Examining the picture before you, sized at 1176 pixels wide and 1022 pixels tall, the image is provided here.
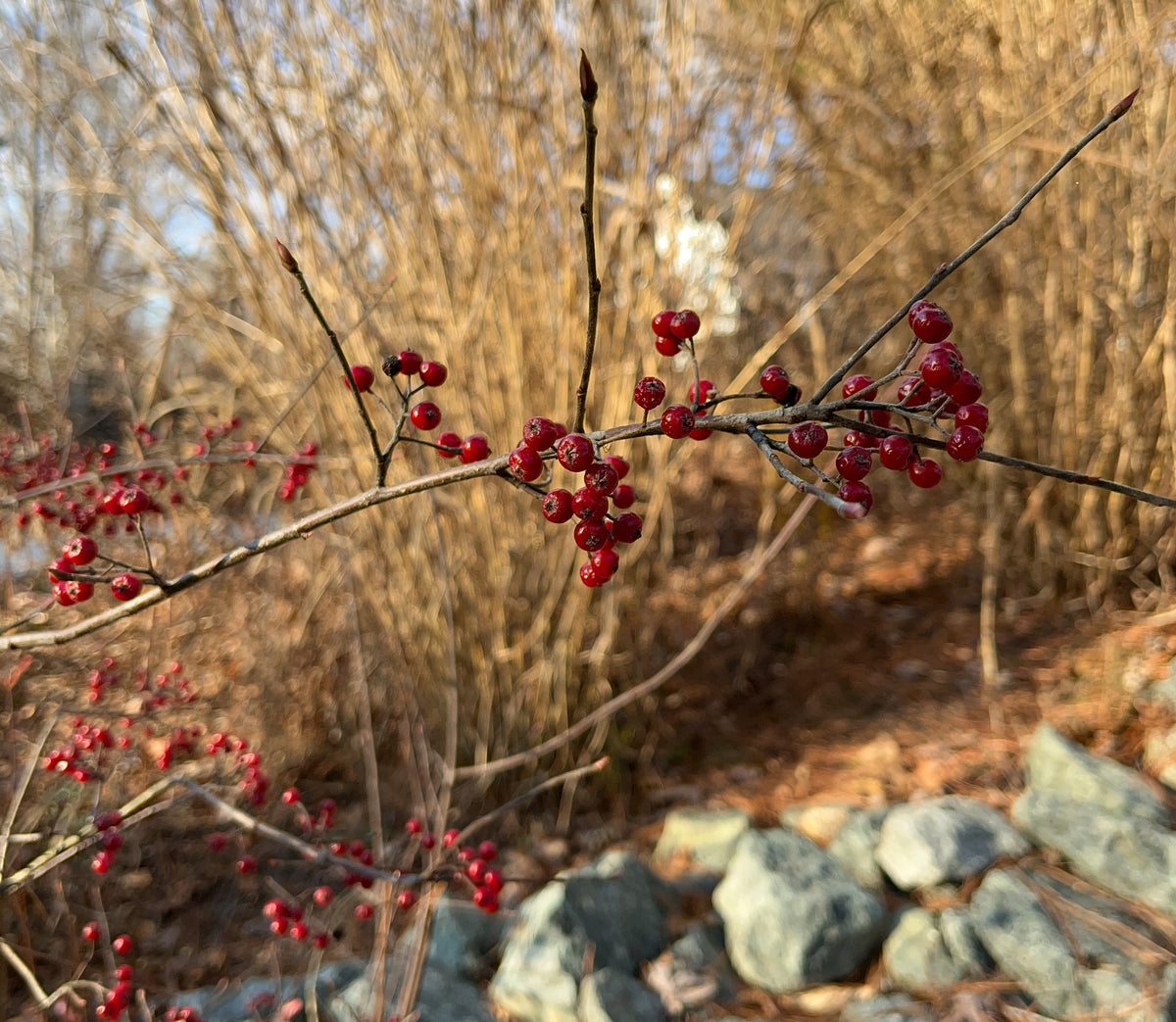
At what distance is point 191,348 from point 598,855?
4.10m

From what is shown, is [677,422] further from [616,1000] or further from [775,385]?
[616,1000]

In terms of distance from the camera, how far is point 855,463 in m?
0.60

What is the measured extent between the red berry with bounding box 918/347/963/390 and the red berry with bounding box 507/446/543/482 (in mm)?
333

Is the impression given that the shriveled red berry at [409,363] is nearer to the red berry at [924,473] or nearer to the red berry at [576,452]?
the red berry at [576,452]

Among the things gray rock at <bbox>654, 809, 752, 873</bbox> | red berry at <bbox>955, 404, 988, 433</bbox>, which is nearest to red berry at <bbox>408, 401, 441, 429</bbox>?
red berry at <bbox>955, 404, 988, 433</bbox>

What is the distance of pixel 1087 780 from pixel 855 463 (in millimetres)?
2023

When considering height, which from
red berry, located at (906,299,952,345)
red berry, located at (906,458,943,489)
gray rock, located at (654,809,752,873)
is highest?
red berry, located at (906,299,952,345)

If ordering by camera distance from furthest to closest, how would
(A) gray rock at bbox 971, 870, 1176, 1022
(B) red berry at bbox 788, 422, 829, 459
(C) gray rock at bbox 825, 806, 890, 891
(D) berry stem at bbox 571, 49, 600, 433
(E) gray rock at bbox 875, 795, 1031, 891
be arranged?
(C) gray rock at bbox 825, 806, 890, 891, (E) gray rock at bbox 875, 795, 1031, 891, (A) gray rock at bbox 971, 870, 1176, 1022, (B) red berry at bbox 788, 422, 829, 459, (D) berry stem at bbox 571, 49, 600, 433

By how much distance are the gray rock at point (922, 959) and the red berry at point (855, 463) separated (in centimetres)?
173

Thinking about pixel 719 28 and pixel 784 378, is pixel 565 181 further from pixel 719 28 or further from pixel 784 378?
pixel 784 378

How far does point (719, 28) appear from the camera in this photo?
281 centimetres

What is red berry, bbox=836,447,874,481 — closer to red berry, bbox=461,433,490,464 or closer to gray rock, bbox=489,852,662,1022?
red berry, bbox=461,433,490,464

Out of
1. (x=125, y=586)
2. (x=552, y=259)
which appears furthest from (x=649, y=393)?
(x=552, y=259)

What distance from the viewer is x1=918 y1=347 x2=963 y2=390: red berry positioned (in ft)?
2.02
